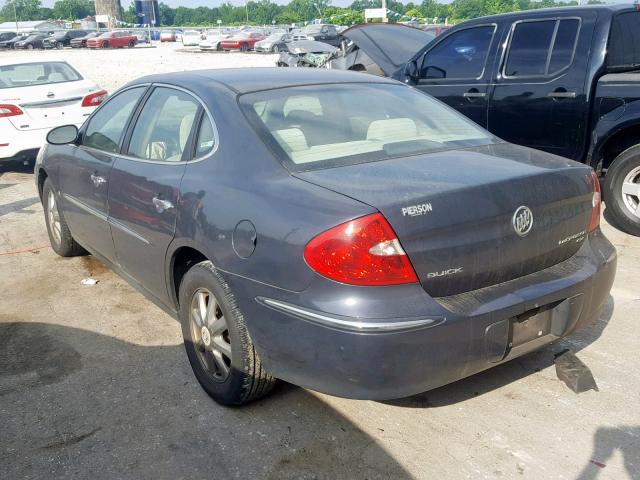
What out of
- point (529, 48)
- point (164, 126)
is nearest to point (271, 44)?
point (529, 48)

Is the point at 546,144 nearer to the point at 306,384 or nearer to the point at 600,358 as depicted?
the point at 600,358

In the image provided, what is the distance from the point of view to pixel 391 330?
261cm

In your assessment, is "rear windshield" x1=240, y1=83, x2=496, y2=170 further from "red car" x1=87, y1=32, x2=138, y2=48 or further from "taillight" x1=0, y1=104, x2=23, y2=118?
"red car" x1=87, y1=32, x2=138, y2=48

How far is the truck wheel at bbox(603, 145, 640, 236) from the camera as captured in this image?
5.79 m

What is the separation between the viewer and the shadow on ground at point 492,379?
11.0 feet

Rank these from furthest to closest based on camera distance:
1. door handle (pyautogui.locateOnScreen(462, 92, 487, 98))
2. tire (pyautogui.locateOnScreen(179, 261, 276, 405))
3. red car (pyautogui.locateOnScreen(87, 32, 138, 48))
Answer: red car (pyautogui.locateOnScreen(87, 32, 138, 48)) → door handle (pyautogui.locateOnScreen(462, 92, 487, 98)) → tire (pyautogui.locateOnScreen(179, 261, 276, 405))

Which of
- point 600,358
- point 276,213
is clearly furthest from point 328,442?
point 600,358

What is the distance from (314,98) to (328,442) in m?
1.77

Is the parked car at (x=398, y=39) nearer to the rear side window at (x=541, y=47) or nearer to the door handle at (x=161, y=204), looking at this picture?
the rear side window at (x=541, y=47)

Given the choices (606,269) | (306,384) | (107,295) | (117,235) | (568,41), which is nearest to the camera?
(306,384)

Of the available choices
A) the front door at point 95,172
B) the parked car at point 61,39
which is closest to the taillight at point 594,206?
the front door at point 95,172

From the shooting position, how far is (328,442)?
305cm

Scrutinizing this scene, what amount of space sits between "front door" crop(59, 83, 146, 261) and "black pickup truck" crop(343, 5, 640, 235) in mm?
3635

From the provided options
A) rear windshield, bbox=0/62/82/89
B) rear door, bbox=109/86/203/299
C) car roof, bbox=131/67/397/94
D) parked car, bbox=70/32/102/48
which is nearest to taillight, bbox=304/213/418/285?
rear door, bbox=109/86/203/299
